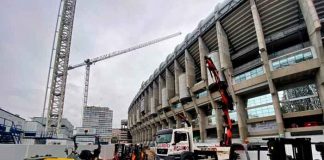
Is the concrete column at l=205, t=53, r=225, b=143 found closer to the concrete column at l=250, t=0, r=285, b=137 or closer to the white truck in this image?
the concrete column at l=250, t=0, r=285, b=137

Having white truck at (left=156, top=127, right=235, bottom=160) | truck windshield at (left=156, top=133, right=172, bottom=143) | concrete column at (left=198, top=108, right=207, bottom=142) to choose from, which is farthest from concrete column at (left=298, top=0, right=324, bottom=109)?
concrete column at (left=198, top=108, right=207, bottom=142)

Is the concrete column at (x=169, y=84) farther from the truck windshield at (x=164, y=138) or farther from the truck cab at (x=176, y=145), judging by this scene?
the truck cab at (x=176, y=145)

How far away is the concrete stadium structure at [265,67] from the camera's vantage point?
59.6ft

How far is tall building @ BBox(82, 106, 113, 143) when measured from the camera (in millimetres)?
154750

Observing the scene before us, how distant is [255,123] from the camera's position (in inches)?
901

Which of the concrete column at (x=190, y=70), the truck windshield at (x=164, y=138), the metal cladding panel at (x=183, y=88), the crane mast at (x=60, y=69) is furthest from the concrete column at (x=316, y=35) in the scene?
the crane mast at (x=60, y=69)

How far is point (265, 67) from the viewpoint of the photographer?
779 inches

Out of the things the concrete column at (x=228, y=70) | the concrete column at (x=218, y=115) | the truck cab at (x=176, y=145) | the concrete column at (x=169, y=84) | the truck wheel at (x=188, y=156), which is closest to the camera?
the truck wheel at (x=188, y=156)

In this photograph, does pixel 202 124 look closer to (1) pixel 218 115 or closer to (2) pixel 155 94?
(1) pixel 218 115

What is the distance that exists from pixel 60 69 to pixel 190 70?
30.2 m

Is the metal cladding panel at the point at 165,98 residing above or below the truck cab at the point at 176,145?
above

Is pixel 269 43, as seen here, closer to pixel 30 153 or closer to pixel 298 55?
pixel 298 55

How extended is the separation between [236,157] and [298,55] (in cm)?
1473

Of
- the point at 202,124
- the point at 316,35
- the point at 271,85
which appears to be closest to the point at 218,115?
the point at 202,124
